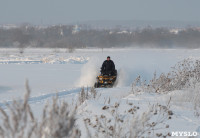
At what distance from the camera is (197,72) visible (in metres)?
9.97

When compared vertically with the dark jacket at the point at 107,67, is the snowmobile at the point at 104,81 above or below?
below

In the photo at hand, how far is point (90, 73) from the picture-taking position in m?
16.7

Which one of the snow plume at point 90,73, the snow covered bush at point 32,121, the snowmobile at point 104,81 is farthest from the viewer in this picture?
the snow plume at point 90,73

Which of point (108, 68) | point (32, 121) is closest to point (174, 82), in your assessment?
point (108, 68)

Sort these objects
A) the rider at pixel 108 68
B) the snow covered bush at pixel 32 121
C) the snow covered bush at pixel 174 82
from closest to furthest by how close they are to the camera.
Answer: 1. the snow covered bush at pixel 32 121
2. the snow covered bush at pixel 174 82
3. the rider at pixel 108 68

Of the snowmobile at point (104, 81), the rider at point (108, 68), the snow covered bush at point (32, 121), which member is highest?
the snow covered bush at point (32, 121)

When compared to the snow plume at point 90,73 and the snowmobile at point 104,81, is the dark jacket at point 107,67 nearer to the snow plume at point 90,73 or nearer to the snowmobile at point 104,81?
the snowmobile at point 104,81

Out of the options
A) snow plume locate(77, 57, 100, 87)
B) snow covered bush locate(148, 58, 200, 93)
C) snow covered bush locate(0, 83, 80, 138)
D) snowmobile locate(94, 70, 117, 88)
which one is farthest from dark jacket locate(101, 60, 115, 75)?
snow covered bush locate(0, 83, 80, 138)

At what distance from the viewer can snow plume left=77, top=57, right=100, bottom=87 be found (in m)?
16.1

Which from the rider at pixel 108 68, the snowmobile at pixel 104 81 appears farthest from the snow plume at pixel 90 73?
the snowmobile at pixel 104 81

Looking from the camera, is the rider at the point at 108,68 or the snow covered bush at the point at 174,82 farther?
the rider at the point at 108,68

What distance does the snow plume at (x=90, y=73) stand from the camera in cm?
A: 1607

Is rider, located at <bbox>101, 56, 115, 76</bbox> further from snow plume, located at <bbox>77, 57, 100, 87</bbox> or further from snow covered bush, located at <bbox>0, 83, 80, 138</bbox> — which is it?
snow covered bush, located at <bbox>0, 83, 80, 138</bbox>

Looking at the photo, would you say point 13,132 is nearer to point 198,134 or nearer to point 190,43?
point 198,134
